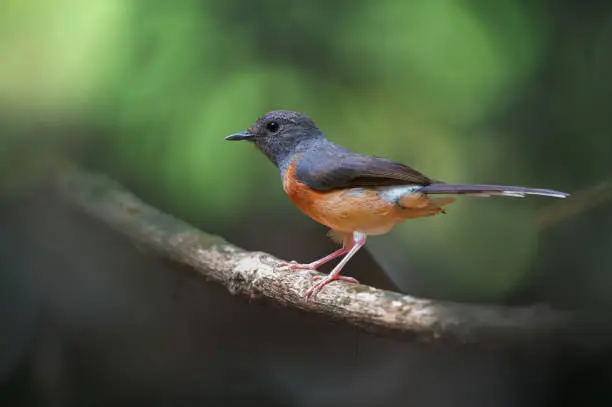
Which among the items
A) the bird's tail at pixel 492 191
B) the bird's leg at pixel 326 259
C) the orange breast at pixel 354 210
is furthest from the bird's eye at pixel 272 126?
the bird's tail at pixel 492 191

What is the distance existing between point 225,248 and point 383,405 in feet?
1.75

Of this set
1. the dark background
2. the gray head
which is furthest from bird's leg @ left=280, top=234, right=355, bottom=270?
the gray head

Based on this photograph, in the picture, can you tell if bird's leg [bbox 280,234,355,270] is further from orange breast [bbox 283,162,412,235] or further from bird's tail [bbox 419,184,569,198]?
bird's tail [bbox 419,184,569,198]

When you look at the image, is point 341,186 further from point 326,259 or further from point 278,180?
point 278,180

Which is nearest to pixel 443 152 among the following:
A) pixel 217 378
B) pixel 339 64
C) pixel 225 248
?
pixel 339 64

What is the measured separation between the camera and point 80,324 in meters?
1.76

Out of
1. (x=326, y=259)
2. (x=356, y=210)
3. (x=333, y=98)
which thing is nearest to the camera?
(x=356, y=210)

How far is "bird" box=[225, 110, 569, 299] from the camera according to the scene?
1197mm

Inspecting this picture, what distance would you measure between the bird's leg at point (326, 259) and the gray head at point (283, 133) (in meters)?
0.22

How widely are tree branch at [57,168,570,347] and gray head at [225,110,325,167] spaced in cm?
26

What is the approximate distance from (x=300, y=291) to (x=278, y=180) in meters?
0.49

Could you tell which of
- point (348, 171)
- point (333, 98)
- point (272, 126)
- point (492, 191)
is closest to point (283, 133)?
point (272, 126)

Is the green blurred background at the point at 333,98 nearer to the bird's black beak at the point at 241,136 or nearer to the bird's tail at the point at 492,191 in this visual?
the bird's black beak at the point at 241,136

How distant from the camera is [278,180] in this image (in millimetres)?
1723
